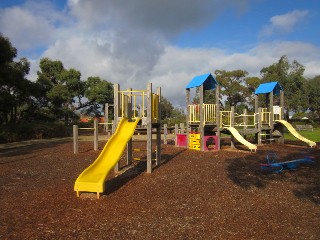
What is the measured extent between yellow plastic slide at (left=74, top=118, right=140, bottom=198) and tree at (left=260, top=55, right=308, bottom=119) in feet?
141

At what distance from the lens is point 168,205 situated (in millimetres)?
6668

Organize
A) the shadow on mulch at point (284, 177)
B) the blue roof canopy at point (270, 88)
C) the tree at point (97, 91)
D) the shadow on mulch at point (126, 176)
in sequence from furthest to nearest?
the tree at point (97, 91) < the blue roof canopy at point (270, 88) < the shadow on mulch at point (126, 176) < the shadow on mulch at point (284, 177)

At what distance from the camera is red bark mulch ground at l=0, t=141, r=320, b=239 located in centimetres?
520


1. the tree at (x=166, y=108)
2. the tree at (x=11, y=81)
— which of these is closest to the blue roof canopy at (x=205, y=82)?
the tree at (x=11, y=81)

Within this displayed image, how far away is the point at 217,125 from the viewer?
1725 cm

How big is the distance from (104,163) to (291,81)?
46116 mm

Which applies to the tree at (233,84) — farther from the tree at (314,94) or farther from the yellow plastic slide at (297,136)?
the yellow plastic slide at (297,136)

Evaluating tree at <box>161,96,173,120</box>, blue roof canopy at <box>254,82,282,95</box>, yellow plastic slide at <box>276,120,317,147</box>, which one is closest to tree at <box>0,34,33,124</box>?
blue roof canopy at <box>254,82,282,95</box>

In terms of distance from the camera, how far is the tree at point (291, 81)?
1896 inches

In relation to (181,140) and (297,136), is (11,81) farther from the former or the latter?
(297,136)

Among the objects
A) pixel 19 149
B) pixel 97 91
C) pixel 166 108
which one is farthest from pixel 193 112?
pixel 166 108

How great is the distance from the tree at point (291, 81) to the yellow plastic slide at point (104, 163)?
4312cm

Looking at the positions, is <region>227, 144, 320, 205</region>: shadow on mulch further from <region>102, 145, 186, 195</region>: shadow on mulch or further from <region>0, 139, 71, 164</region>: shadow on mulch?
<region>0, 139, 71, 164</region>: shadow on mulch

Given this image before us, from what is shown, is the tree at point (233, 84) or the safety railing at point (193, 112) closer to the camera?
the safety railing at point (193, 112)
